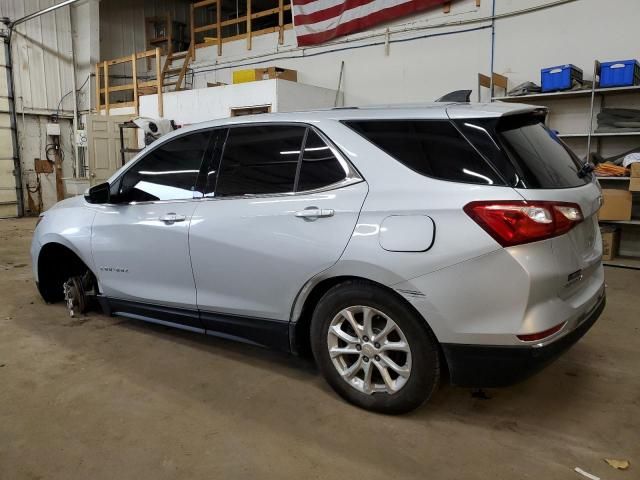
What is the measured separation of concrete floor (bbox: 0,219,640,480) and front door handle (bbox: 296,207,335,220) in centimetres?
92

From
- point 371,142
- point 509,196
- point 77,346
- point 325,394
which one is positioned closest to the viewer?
point 509,196

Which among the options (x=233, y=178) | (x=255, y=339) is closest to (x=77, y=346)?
(x=255, y=339)

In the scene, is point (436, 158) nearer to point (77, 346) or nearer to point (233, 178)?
point (233, 178)

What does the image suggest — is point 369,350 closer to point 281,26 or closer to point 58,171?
point 281,26

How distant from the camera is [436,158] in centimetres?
207

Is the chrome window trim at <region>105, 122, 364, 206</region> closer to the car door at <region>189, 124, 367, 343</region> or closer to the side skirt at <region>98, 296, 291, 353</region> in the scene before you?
the car door at <region>189, 124, 367, 343</region>

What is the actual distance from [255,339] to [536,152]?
1.62 metres

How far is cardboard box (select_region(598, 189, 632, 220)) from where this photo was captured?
549 centimetres

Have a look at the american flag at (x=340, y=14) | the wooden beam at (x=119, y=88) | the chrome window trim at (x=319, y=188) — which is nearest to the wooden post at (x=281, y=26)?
the american flag at (x=340, y=14)

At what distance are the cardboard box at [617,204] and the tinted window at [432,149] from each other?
431 cm

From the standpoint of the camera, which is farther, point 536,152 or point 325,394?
point 325,394

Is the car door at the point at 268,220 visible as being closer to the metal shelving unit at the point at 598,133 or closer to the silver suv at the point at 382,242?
the silver suv at the point at 382,242

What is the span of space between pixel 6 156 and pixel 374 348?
37.5 feet

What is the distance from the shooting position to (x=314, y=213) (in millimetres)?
2273
